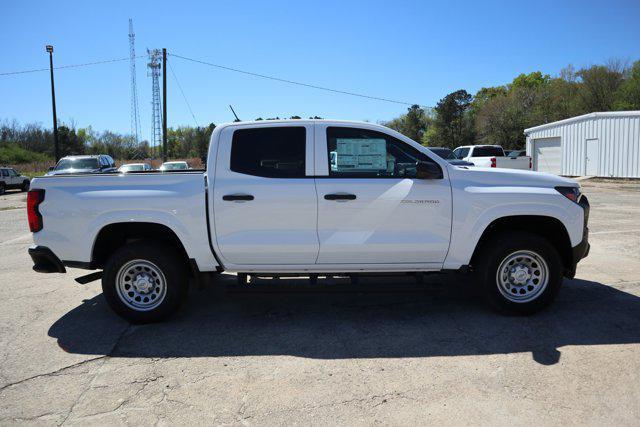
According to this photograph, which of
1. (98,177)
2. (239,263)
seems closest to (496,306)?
(239,263)

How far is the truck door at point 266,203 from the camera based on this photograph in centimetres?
462

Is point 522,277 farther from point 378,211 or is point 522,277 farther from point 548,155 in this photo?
point 548,155

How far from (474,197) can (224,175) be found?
2.44 metres

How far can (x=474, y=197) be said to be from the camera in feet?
15.4

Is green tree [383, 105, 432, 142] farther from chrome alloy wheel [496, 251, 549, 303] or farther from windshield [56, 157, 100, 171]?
chrome alloy wheel [496, 251, 549, 303]

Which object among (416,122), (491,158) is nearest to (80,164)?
(491,158)

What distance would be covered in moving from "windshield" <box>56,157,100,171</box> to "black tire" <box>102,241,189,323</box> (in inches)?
678

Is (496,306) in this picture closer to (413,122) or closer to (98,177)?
(98,177)

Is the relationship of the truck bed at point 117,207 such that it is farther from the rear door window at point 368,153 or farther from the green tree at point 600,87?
the green tree at point 600,87

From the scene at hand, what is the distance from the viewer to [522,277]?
4.84 metres

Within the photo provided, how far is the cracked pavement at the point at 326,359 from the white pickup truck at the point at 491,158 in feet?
54.9

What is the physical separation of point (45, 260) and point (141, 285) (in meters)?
1.00

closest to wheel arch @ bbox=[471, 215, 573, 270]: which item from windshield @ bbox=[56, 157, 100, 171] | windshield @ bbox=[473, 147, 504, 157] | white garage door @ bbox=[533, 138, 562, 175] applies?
windshield @ bbox=[56, 157, 100, 171]

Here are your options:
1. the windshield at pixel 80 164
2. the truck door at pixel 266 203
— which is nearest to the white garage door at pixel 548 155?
the windshield at pixel 80 164
